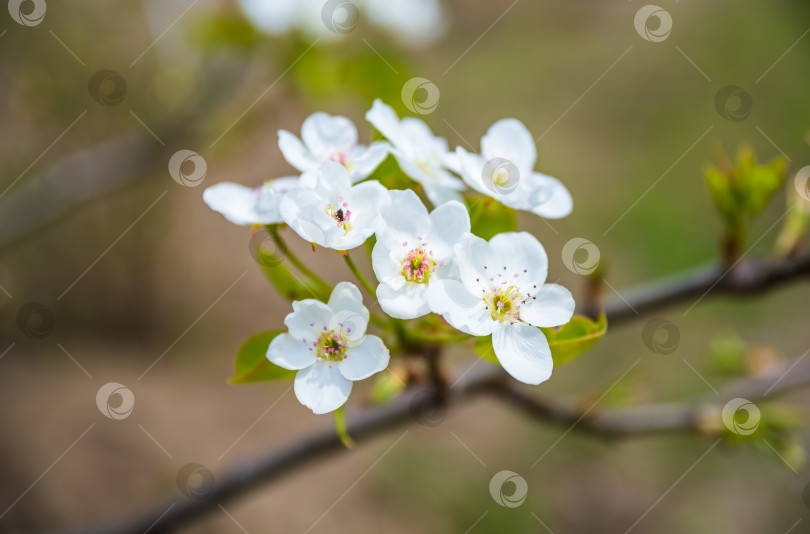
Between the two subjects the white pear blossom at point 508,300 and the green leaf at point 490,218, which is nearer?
the white pear blossom at point 508,300

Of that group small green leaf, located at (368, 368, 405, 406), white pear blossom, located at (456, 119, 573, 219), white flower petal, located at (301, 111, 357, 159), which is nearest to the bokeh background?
small green leaf, located at (368, 368, 405, 406)

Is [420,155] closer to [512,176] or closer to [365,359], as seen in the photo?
[512,176]

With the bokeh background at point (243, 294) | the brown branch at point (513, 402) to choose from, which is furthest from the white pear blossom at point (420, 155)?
the bokeh background at point (243, 294)

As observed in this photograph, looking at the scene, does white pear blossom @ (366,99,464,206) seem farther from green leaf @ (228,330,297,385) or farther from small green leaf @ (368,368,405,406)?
small green leaf @ (368,368,405,406)

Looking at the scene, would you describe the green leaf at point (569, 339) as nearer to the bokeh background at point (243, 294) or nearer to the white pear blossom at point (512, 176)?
the white pear blossom at point (512, 176)

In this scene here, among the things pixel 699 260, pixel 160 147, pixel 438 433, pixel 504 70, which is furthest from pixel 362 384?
pixel 504 70

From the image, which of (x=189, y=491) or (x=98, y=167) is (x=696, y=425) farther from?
(x=98, y=167)
